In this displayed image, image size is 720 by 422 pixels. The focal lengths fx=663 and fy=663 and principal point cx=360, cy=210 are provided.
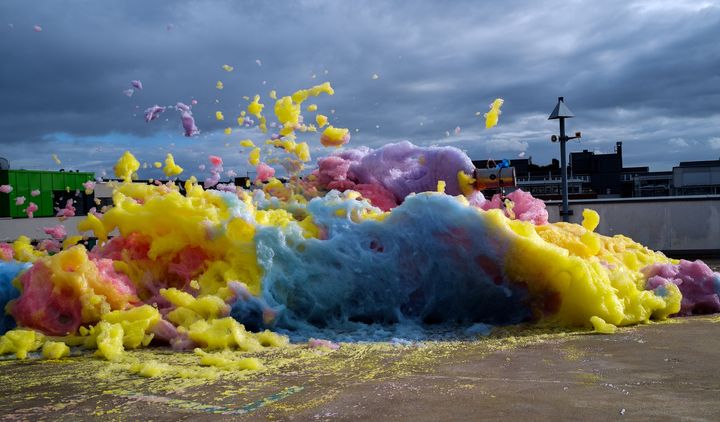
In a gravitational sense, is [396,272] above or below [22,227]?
below

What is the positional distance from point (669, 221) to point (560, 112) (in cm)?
346

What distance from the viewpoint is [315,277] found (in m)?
5.23

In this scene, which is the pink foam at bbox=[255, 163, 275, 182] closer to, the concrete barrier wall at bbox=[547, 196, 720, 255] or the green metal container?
the concrete barrier wall at bbox=[547, 196, 720, 255]

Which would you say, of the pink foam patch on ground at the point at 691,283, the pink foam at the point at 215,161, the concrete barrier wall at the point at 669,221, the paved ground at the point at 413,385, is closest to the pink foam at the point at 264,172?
the pink foam at the point at 215,161

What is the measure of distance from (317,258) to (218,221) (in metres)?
0.86

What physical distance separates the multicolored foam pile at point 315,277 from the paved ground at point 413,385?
48cm

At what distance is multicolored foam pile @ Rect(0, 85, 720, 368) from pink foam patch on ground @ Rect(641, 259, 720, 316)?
0.01 m

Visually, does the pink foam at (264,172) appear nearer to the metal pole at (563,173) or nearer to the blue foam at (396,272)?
the blue foam at (396,272)

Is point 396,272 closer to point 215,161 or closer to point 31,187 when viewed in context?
point 215,161

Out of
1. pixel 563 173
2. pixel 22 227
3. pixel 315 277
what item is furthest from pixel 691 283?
pixel 22 227

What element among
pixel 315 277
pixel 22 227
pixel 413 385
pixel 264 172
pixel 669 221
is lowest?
pixel 413 385

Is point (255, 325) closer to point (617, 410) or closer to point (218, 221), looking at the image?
point (218, 221)

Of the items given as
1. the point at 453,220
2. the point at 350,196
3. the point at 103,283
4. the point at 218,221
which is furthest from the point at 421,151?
the point at 103,283

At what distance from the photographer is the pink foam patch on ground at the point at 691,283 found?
5641 mm
